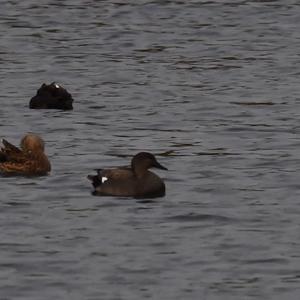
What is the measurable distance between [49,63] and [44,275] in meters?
16.6

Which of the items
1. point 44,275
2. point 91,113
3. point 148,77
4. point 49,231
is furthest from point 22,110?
point 44,275

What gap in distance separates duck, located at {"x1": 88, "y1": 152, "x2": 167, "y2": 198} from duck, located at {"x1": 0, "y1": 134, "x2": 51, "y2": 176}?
52.2 inches

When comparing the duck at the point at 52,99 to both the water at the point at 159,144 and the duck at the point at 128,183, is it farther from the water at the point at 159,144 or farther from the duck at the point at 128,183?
the duck at the point at 128,183

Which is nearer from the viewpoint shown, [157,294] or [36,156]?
[157,294]

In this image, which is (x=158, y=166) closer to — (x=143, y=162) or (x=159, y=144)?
(x=143, y=162)

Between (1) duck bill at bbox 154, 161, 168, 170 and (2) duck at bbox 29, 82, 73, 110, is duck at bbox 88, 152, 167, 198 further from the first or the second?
(2) duck at bbox 29, 82, 73, 110

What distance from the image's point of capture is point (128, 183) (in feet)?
64.9

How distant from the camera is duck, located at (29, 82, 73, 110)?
26.5 metres

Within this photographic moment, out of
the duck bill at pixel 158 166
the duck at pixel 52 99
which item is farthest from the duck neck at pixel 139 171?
the duck at pixel 52 99

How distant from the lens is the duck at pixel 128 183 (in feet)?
64.5

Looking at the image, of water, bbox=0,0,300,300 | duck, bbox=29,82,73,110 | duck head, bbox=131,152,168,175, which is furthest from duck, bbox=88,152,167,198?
duck, bbox=29,82,73,110

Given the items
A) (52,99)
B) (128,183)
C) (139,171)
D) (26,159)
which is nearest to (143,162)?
(139,171)

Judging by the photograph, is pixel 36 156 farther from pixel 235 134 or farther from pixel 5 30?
pixel 5 30

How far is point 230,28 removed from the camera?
36.4m
